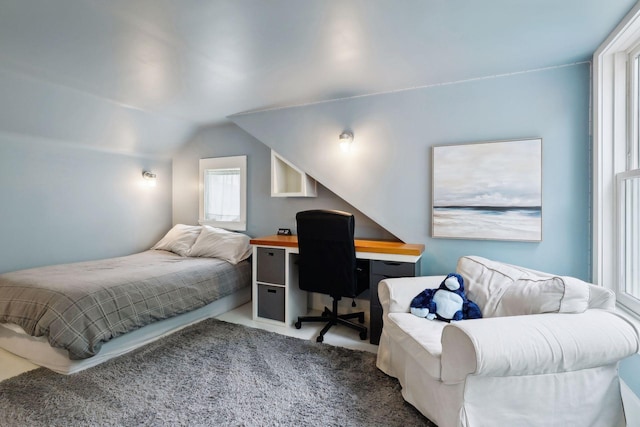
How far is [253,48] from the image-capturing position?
208 centimetres

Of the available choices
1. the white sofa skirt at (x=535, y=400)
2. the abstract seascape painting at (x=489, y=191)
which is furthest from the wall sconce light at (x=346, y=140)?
the white sofa skirt at (x=535, y=400)

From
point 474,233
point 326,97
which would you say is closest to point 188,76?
point 326,97

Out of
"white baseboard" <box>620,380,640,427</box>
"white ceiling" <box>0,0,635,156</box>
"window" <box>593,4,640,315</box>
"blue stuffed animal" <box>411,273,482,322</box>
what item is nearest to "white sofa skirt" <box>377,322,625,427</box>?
"white baseboard" <box>620,380,640,427</box>

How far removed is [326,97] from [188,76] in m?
1.27

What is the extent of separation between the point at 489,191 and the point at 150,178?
407 cm

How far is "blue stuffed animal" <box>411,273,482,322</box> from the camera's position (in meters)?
1.92

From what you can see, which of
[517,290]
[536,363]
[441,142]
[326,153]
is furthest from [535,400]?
[326,153]

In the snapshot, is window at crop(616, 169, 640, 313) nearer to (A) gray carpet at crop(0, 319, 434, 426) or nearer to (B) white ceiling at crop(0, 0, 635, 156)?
(B) white ceiling at crop(0, 0, 635, 156)

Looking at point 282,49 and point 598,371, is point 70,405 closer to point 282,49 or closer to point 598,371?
point 282,49

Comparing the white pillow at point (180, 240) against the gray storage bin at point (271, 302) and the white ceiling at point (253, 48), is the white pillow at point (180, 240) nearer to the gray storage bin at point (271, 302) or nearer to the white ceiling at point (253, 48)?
the gray storage bin at point (271, 302)

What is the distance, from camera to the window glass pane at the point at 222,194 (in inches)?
159

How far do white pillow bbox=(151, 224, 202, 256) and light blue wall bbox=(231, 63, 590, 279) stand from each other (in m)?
1.57

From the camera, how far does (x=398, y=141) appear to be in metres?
2.86

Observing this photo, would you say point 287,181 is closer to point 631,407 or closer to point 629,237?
point 629,237
